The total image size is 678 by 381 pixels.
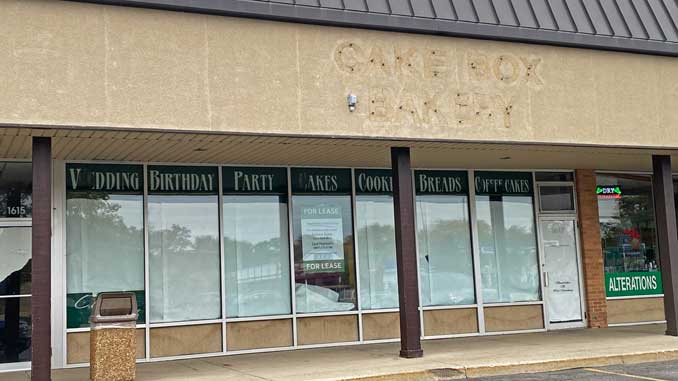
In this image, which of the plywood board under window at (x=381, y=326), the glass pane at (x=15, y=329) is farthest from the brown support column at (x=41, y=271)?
the plywood board under window at (x=381, y=326)

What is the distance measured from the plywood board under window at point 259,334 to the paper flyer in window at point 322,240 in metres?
1.19

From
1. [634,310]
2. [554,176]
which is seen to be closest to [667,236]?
[554,176]

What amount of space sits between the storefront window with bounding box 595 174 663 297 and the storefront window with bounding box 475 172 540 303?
1.84m

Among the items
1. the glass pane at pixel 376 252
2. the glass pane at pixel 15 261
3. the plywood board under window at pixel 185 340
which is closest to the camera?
the glass pane at pixel 15 261

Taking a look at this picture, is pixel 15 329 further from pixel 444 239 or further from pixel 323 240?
pixel 444 239

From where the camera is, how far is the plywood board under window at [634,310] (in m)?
16.5

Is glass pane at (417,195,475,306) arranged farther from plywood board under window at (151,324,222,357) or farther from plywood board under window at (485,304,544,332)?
plywood board under window at (151,324,222,357)

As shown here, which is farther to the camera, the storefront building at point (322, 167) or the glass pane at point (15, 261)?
the glass pane at point (15, 261)

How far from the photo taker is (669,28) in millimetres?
13820

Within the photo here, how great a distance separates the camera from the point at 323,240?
14414 mm

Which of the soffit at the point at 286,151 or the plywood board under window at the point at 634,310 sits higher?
the soffit at the point at 286,151

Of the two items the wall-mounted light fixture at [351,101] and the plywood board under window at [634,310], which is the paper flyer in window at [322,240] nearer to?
the wall-mounted light fixture at [351,101]

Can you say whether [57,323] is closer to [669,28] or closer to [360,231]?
[360,231]

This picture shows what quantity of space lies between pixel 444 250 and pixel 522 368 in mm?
4505
